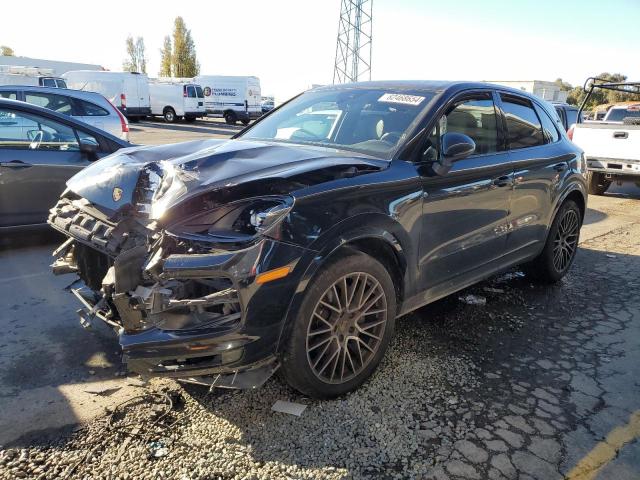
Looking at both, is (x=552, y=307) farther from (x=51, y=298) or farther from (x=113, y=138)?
(x=113, y=138)

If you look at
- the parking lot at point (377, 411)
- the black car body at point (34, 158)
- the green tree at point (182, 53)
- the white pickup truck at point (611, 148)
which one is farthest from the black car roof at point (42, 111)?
the green tree at point (182, 53)

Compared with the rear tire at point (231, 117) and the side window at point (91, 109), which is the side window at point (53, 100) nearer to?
the side window at point (91, 109)

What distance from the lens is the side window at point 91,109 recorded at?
29.0ft

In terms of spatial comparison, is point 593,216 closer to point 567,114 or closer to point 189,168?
point 567,114

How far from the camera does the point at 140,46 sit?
76.8m

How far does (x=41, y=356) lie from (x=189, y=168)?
1.71 metres

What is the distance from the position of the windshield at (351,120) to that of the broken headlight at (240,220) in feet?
3.42

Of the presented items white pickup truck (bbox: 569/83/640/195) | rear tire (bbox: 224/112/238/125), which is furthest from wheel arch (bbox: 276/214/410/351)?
rear tire (bbox: 224/112/238/125)

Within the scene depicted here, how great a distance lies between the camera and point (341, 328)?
9.73ft

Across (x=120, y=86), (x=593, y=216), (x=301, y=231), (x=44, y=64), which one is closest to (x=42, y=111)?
(x=301, y=231)

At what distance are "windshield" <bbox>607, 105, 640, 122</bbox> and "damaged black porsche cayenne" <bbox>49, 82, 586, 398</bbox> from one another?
1064 cm

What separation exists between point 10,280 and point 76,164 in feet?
5.15

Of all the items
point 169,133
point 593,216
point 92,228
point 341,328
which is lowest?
point 593,216

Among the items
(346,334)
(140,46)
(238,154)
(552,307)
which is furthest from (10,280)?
(140,46)
